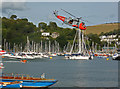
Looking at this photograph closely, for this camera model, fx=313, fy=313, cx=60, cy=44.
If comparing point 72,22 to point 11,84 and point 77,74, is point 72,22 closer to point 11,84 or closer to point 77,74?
point 77,74

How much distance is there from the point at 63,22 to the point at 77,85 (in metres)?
119

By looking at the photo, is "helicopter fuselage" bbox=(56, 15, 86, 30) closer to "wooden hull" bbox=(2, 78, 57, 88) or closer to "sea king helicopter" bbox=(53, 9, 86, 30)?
"sea king helicopter" bbox=(53, 9, 86, 30)

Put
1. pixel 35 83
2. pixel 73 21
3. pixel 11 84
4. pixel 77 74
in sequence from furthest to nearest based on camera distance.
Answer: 1. pixel 73 21
2. pixel 77 74
3. pixel 35 83
4. pixel 11 84

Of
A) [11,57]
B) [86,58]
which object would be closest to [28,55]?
[11,57]

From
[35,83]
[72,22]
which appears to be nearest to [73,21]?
[72,22]

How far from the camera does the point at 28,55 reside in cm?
16800

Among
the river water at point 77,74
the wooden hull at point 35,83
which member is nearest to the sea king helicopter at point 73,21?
the river water at point 77,74

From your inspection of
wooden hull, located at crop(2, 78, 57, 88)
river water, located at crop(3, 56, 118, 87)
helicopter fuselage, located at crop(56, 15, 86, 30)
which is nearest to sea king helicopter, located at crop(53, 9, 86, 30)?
helicopter fuselage, located at crop(56, 15, 86, 30)

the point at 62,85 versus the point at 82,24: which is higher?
the point at 82,24

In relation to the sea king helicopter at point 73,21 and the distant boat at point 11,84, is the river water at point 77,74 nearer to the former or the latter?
the distant boat at point 11,84

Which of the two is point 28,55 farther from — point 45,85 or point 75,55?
point 45,85

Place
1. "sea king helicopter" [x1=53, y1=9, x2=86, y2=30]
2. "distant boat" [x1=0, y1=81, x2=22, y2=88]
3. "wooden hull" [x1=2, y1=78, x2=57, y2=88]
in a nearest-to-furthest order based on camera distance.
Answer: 1. "distant boat" [x1=0, y1=81, x2=22, y2=88]
2. "wooden hull" [x1=2, y1=78, x2=57, y2=88]
3. "sea king helicopter" [x1=53, y1=9, x2=86, y2=30]

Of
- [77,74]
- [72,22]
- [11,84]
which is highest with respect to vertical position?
[72,22]

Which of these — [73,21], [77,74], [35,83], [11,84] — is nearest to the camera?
[11,84]
